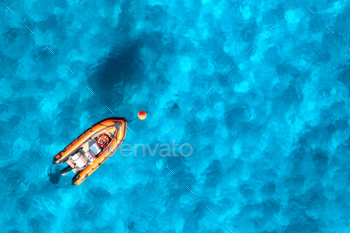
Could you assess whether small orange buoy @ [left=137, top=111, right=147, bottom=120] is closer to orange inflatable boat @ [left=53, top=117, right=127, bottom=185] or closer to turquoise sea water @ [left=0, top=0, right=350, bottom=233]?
turquoise sea water @ [left=0, top=0, right=350, bottom=233]

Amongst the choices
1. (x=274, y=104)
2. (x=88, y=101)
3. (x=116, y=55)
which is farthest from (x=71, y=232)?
(x=274, y=104)

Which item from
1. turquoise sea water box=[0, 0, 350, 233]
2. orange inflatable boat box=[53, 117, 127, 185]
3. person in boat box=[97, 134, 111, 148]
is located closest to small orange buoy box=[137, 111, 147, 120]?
turquoise sea water box=[0, 0, 350, 233]

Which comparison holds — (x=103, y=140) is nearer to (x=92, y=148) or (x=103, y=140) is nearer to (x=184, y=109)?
(x=92, y=148)

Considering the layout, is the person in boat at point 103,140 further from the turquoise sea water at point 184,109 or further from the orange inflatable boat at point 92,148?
the turquoise sea water at point 184,109

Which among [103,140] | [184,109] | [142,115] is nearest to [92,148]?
[103,140]

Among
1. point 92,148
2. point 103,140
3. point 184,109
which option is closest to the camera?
point 92,148

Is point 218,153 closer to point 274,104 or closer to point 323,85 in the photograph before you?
point 274,104

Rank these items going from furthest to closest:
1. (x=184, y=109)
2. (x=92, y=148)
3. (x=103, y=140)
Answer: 1. (x=184, y=109)
2. (x=103, y=140)
3. (x=92, y=148)

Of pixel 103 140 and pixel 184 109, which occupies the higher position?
pixel 103 140
